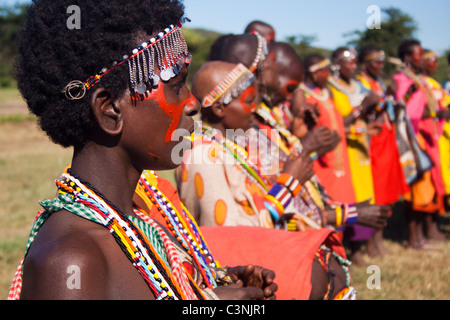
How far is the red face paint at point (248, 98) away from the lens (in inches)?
122

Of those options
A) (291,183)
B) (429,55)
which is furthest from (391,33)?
(291,183)

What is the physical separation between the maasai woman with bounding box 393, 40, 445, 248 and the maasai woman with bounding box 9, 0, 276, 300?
5.53m

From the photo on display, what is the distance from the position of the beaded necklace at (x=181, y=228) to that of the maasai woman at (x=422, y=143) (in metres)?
5.24

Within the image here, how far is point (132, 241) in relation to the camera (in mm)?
1469

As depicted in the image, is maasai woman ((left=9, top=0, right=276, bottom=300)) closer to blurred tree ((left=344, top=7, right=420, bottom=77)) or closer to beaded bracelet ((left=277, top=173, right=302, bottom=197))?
beaded bracelet ((left=277, top=173, right=302, bottom=197))

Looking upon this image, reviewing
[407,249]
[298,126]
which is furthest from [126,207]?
[407,249]

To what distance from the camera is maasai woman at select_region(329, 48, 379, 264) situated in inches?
232

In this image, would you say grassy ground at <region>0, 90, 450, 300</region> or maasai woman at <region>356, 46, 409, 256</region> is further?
maasai woman at <region>356, 46, 409, 256</region>

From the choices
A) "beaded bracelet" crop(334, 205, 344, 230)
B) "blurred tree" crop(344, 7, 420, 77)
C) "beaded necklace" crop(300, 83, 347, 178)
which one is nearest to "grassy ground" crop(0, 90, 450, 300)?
"beaded necklace" crop(300, 83, 347, 178)
